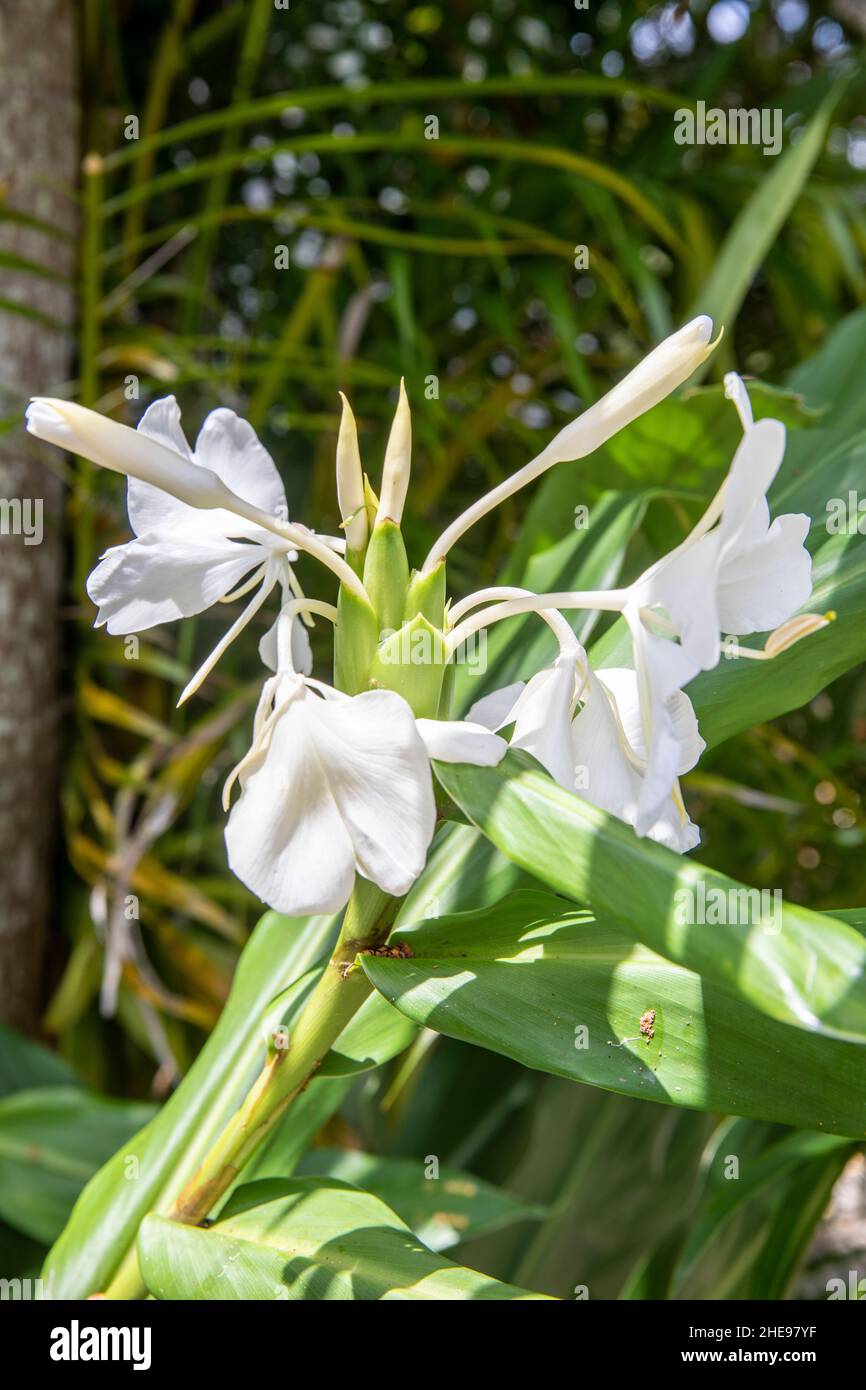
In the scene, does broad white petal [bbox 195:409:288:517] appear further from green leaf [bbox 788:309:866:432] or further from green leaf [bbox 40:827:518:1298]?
green leaf [bbox 788:309:866:432]

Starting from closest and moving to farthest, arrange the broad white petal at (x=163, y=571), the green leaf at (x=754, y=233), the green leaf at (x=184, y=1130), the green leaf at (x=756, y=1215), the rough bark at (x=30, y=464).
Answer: the broad white petal at (x=163, y=571) < the green leaf at (x=184, y=1130) < the green leaf at (x=756, y=1215) < the green leaf at (x=754, y=233) < the rough bark at (x=30, y=464)

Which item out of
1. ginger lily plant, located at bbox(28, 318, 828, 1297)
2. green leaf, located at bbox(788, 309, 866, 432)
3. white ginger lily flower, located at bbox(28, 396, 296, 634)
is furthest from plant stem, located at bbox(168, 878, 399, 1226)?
green leaf, located at bbox(788, 309, 866, 432)

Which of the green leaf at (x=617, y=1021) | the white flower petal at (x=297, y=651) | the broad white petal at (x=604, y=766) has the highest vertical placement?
the white flower petal at (x=297, y=651)

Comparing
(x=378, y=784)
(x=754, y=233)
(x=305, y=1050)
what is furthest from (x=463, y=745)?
(x=754, y=233)

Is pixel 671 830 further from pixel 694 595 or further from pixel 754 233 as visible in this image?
pixel 754 233

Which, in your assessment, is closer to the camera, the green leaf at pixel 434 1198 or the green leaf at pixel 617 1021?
the green leaf at pixel 617 1021

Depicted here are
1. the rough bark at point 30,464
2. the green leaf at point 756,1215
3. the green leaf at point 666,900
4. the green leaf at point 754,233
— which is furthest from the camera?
the rough bark at point 30,464

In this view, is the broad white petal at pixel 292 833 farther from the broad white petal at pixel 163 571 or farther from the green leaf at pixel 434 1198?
the green leaf at pixel 434 1198

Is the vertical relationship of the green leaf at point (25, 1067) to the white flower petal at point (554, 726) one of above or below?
below

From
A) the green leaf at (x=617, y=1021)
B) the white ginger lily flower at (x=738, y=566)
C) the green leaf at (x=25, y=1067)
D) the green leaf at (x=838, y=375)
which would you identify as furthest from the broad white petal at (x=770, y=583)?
the green leaf at (x=25, y=1067)
